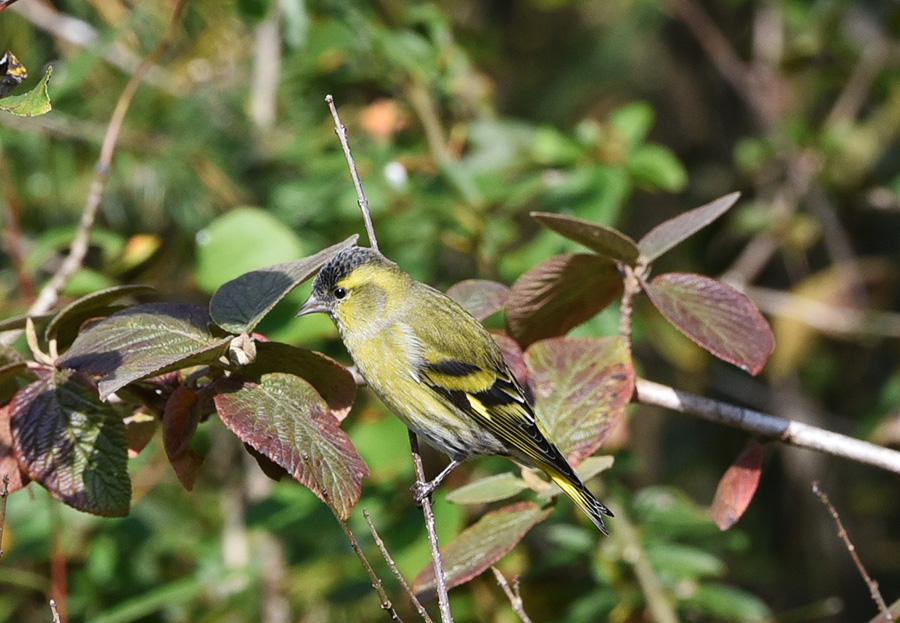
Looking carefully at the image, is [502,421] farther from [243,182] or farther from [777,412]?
[777,412]

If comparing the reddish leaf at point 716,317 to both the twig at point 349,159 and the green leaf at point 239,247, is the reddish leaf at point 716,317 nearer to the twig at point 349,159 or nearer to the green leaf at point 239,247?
the twig at point 349,159

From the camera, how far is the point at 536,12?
6004 mm

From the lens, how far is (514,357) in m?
1.75

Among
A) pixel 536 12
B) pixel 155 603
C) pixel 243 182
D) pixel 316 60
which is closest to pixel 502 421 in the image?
pixel 155 603

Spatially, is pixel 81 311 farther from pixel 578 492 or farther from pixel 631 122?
pixel 631 122

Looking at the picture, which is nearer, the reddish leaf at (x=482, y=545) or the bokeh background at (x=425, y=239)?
the reddish leaf at (x=482, y=545)

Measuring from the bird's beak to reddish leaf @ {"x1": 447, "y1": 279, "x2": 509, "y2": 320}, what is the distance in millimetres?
698

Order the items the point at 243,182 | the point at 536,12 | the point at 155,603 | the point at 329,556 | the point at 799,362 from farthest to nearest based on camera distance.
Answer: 1. the point at 536,12
2. the point at 799,362
3. the point at 243,182
4. the point at 329,556
5. the point at 155,603

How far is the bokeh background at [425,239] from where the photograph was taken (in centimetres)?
260

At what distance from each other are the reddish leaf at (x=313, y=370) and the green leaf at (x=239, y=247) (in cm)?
78

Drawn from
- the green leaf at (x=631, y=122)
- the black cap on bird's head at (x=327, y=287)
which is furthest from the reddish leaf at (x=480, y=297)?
the green leaf at (x=631, y=122)

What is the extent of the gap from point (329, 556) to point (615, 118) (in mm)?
1717

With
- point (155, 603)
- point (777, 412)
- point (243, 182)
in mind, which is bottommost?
point (777, 412)

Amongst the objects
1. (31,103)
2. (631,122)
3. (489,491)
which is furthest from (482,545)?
(631,122)
